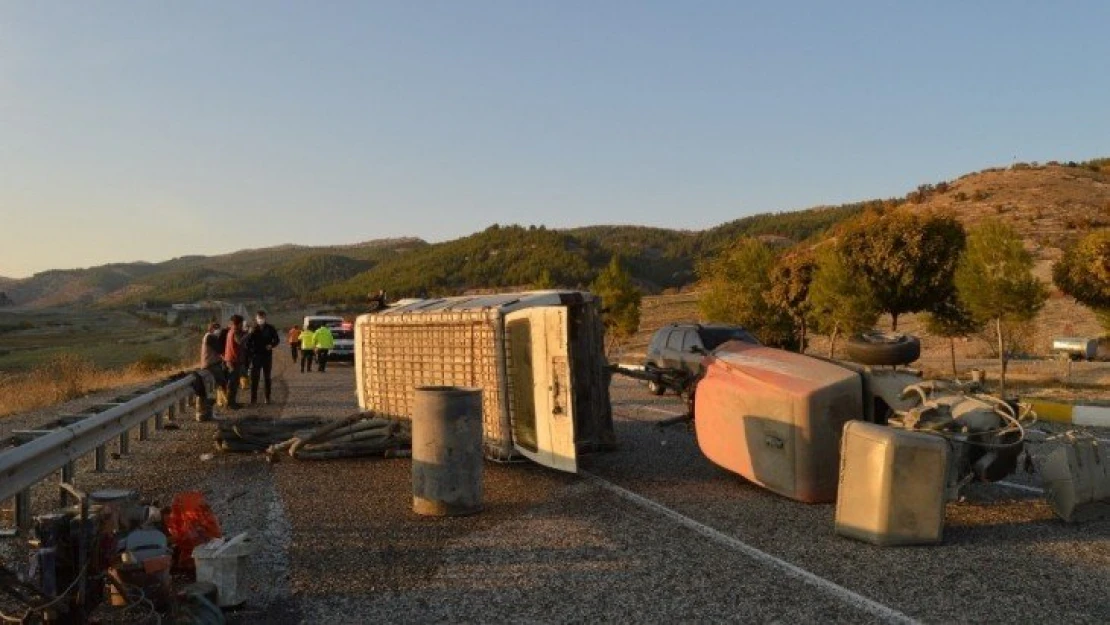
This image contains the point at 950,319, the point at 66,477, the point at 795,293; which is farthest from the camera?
the point at 795,293

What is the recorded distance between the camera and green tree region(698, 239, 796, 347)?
36.9m

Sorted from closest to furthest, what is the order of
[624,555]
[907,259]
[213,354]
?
1. [624,555]
2. [213,354]
3. [907,259]

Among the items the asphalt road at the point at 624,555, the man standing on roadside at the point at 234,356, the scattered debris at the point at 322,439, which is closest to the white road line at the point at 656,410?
the scattered debris at the point at 322,439

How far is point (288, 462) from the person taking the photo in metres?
11.3

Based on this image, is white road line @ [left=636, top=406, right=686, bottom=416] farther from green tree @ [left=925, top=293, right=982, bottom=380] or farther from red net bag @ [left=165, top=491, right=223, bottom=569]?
green tree @ [left=925, top=293, right=982, bottom=380]

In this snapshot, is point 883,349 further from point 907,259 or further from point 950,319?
point 907,259

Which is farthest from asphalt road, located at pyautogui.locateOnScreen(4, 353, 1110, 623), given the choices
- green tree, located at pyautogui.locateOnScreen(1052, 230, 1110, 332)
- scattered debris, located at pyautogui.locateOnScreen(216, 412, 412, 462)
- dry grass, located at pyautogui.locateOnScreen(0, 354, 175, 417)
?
green tree, located at pyautogui.locateOnScreen(1052, 230, 1110, 332)

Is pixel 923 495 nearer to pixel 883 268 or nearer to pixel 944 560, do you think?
pixel 944 560

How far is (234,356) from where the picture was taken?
58.4 feet

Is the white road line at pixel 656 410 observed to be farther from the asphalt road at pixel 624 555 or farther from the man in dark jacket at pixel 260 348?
the man in dark jacket at pixel 260 348

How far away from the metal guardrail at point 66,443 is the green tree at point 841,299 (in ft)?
80.4

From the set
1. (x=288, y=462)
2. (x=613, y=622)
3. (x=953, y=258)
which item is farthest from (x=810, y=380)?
(x=953, y=258)

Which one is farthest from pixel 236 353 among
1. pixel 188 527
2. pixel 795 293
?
pixel 795 293

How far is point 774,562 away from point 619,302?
39.7m
